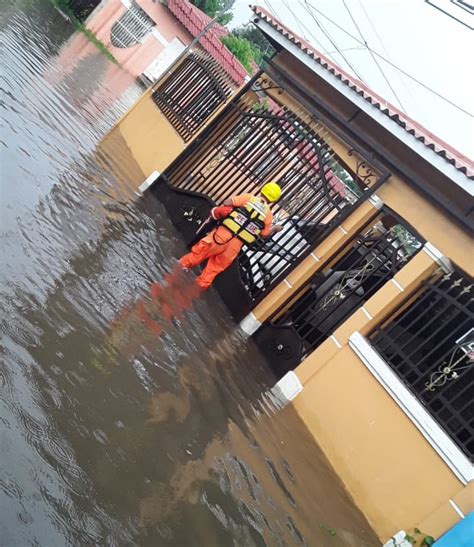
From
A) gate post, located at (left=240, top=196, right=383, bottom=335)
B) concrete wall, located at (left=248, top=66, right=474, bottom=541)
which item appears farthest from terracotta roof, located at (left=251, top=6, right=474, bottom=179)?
gate post, located at (left=240, top=196, right=383, bottom=335)

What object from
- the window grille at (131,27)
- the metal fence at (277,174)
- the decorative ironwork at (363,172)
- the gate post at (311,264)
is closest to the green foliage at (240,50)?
the window grille at (131,27)

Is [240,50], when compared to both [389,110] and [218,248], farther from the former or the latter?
[218,248]

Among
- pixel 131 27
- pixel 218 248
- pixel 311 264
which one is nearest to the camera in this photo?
pixel 218 248

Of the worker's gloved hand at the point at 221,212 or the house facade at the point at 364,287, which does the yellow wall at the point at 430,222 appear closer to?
the house facade at the point at 364,287

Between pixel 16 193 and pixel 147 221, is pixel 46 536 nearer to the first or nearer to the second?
pixel 16 193

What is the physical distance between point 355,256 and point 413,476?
15.4ft

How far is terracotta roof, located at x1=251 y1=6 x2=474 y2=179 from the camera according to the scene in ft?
24.7

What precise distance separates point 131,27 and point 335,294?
24261 mm

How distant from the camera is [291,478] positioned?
20.5 ft

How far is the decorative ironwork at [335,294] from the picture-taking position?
9.05m

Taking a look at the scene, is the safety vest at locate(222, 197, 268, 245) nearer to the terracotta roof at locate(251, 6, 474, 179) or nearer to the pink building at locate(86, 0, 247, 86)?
the terracotta roof at locate(251, 6, 474, 179)

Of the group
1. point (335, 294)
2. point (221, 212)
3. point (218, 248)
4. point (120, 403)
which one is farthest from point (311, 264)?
point (120, 403)

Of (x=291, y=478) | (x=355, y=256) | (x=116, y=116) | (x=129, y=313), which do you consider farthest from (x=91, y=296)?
(x=116, y=116)

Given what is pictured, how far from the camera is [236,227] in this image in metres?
8.62
